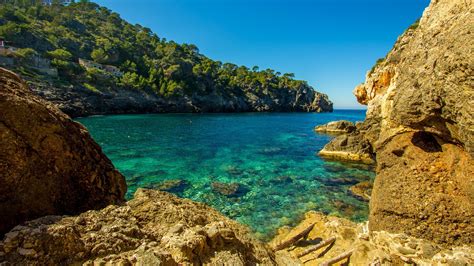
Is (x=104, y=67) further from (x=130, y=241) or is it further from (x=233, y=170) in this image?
(x=130, y=241)

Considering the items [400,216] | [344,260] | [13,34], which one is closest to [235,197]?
[344,260]

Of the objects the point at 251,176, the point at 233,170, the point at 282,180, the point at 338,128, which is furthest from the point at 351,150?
the point at 338,128

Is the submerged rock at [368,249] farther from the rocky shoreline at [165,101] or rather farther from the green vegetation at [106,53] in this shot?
the green vegetation at [106,53]

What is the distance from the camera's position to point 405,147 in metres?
6.93

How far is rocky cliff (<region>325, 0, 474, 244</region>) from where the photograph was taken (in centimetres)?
475

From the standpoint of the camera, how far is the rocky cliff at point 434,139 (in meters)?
4.75

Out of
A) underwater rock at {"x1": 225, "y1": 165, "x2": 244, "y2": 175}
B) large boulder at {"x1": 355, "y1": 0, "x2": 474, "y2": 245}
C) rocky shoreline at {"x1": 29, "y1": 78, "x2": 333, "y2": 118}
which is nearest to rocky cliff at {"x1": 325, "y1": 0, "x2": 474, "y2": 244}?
large boulder at {"x1": 355, "y1": 0, "x2": 474, "y2": 245}

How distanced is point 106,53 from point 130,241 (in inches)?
4004

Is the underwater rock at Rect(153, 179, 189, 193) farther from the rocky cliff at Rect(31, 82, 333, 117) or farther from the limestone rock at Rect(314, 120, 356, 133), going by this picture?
the limestone rock at Rect(314, 120, 356, 133)

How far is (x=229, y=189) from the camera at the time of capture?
15055mm

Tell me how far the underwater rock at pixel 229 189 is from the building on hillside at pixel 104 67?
7806 cm

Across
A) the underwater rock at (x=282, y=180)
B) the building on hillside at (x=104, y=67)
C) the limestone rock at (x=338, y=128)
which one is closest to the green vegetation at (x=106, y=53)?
the building on hillside at (x=104, y=67)

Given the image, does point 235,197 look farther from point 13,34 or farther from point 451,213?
point 13,34

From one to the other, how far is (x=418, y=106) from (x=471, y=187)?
7.48 ft
